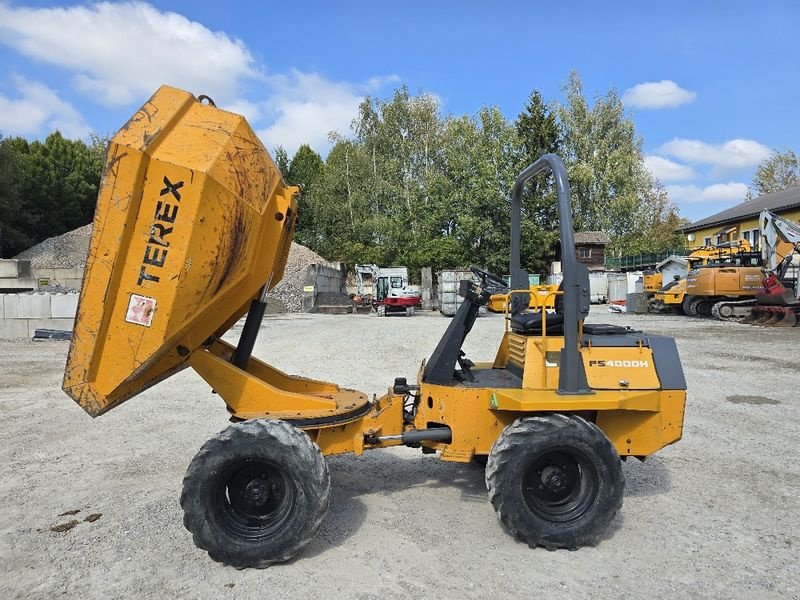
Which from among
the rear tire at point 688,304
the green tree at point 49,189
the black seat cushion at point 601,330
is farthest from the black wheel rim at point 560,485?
the green tree at point 49,189

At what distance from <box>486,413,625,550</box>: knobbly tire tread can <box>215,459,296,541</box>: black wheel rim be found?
4.41ft

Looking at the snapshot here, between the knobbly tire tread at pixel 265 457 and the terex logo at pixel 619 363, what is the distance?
2010 millimetres

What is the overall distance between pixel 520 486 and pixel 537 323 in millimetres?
1225

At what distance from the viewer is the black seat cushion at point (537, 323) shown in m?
4.54

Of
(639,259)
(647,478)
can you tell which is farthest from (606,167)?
(647,478)

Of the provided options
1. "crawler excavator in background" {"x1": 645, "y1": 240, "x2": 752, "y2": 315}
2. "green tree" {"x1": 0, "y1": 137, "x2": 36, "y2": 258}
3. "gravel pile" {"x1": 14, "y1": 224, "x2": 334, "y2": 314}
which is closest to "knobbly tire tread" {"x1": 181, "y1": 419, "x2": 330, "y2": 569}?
"crawler excavator in background" {"x1": 645, "y1": 240, "x2": 752, "y2": 315}

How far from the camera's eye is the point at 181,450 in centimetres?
646

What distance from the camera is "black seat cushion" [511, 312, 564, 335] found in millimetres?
4535

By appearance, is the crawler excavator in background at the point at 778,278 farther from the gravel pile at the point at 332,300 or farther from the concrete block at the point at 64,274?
the concrete block at the point at 64,274

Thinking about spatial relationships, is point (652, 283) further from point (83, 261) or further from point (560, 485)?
point (83, 261)

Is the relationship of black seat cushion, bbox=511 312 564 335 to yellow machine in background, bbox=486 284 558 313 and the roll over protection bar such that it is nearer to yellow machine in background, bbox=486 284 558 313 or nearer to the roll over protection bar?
yellow machine in background, bbox=486 284 558 313

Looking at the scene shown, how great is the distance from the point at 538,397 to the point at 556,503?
72 cm

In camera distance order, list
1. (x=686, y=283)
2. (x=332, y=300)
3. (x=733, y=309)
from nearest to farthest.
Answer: (x=733, y=309), (x=686, y=283), (x=332, y=300)

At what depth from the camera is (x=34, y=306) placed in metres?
16.6
